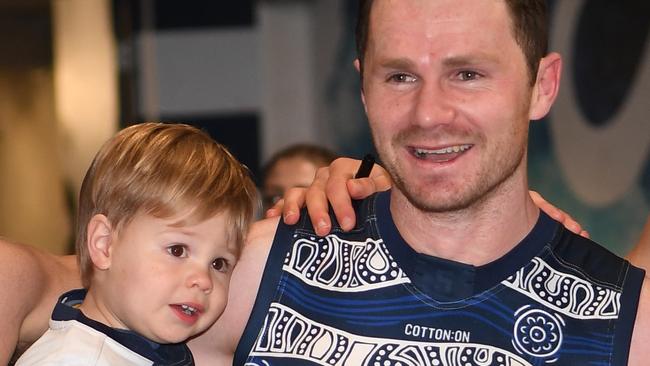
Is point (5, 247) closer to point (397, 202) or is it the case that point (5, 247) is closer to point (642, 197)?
point (397, 202)

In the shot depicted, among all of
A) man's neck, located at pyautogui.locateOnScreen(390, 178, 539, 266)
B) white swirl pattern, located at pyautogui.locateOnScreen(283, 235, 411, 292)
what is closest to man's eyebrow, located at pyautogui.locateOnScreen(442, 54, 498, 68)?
man's neck, located at pyautogui.locateOnScreen(390, 178, 539, 266)

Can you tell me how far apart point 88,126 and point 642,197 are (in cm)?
446

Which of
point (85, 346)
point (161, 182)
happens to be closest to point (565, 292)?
point (161, 182)

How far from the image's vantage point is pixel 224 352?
2.57 m

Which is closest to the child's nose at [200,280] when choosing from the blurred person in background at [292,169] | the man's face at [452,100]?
the man's face at [452,100]

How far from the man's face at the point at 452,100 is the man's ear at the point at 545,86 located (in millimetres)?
55

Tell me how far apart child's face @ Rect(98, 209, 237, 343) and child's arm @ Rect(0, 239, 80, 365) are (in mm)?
135

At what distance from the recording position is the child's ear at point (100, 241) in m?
2.38

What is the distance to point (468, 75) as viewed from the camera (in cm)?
239

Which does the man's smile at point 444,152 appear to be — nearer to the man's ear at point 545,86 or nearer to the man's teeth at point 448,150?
the man's teeth at point 448,150

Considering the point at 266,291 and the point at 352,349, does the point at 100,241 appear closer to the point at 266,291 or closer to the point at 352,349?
the point at 266,291

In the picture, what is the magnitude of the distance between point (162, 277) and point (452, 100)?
648 mm

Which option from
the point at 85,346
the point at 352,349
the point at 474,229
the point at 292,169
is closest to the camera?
the point at 85,346

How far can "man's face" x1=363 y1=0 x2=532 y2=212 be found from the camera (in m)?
2.37
